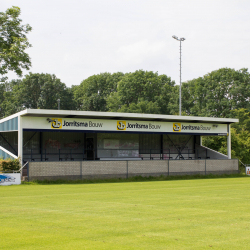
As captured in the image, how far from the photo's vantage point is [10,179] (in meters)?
24.4

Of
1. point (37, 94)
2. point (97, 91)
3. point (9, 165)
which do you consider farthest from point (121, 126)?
point (97, 91)

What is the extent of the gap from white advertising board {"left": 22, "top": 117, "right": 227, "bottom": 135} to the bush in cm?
278

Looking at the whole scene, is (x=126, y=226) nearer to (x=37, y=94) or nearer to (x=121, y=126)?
(x=121, y=126)

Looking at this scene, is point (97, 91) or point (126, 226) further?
point (97, 91)

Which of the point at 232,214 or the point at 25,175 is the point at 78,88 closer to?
the point at 25,175

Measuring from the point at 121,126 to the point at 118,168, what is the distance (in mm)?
4113

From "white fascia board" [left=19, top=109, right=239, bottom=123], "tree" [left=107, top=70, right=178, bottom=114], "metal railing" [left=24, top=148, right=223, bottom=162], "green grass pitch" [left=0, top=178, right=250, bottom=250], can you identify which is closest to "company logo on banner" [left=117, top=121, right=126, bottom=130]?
"white fascia board" [left=19, top=109, right=239, bottom=123]

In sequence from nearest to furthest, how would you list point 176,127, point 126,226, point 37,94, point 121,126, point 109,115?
point 126,226, point 109,115, point 121,126, point 176,127, point 37,94

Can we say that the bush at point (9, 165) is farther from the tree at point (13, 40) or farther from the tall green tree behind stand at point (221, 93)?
the tall green tree behind stand at point (221, 93)

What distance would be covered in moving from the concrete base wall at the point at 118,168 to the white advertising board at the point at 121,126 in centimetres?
316

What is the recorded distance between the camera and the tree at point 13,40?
118ft

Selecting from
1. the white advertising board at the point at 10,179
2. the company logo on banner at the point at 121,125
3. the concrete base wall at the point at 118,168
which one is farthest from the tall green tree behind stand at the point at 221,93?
the white advertising board at the point at 10,179

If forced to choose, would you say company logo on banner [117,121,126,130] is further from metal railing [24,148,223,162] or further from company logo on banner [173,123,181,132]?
company logo on banner [173,123,181,132]

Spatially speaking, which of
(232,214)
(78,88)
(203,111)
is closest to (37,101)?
(78,88)
